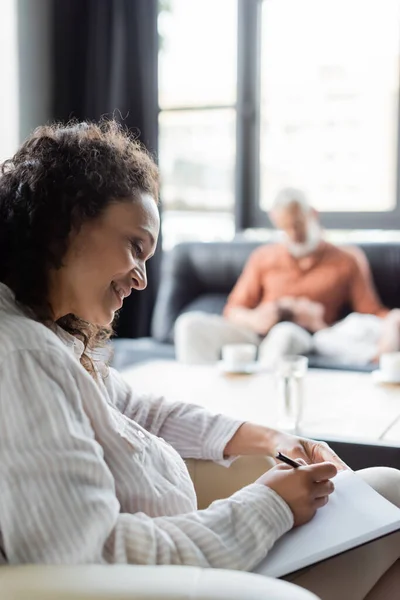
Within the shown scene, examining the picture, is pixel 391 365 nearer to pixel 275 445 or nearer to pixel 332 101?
pixel 275 445

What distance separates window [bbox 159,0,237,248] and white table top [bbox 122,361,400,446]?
7.30 ft

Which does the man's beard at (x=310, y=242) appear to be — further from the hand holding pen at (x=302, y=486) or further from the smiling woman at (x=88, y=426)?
the hand holding pen at (x=302, y=486)

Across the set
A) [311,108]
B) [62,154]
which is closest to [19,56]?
[311,108]

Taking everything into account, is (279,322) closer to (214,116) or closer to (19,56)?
(214,116)

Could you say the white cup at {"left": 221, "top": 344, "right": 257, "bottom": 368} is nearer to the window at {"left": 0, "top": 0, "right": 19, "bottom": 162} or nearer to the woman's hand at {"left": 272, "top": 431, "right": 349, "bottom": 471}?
the woman's hand at {"left": 272, "top": 431, "right": 349, "bottom": 471}

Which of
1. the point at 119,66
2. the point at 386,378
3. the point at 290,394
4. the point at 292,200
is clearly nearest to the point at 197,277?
the point at 292,200

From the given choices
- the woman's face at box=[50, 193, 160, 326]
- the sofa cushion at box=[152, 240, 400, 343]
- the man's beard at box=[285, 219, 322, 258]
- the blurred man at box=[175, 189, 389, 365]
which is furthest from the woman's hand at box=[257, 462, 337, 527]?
the sofa cushion at box=[152, 240, 400, 343]

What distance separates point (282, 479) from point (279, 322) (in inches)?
97.6

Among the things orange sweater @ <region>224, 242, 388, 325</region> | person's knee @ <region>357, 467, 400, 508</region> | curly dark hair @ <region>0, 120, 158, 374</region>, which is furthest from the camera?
orange sweater @ <region>224, 242, 388, 325</region>

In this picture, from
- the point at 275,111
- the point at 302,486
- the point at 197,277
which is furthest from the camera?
the point at 275,111

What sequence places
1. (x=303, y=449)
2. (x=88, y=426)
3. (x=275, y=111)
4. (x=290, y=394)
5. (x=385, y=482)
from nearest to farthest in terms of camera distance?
(x=88, y=426) < (x=385, y=482) < (x=303, y=449) < (x=290, y=394) < (x=275, y=111)

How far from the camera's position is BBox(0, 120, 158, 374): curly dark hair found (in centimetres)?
91

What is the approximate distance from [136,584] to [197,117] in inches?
157

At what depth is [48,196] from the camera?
0.91 metres
